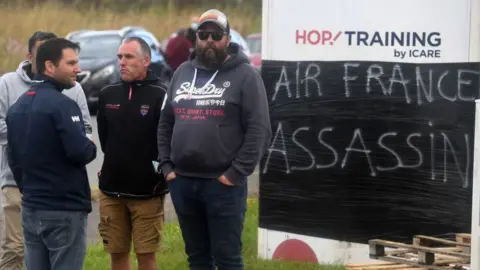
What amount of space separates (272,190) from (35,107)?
2738 mm

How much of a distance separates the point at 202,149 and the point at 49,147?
93 cm

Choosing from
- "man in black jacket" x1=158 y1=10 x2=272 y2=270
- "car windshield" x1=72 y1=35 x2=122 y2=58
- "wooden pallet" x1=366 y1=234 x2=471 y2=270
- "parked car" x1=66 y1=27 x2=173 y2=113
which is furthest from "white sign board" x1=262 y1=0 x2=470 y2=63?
"car windshield" x1=72 y1=35 x2=122 y2=58

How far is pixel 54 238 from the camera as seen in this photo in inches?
237

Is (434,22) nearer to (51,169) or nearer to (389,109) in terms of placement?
(389,109)

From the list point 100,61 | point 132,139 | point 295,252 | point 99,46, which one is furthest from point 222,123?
point 99,46

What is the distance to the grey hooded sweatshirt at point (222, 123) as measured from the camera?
6320mm

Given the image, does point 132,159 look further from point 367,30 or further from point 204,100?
point 367,30

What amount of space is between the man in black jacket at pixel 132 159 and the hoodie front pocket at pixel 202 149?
56cm

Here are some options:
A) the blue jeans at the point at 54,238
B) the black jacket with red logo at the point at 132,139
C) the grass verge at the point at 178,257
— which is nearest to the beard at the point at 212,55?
the black jacket with red logo at the point at 132,139

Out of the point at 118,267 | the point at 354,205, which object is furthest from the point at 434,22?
the point at 118,267

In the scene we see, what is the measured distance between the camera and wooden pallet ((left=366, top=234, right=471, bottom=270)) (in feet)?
21.1

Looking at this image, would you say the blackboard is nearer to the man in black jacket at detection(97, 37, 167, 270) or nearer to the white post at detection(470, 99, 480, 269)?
the man in black jacket at detection(97, 37, 167, 270)

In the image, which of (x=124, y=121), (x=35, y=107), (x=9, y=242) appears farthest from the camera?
(x=9, y=242)

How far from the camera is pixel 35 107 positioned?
593 centimetres
